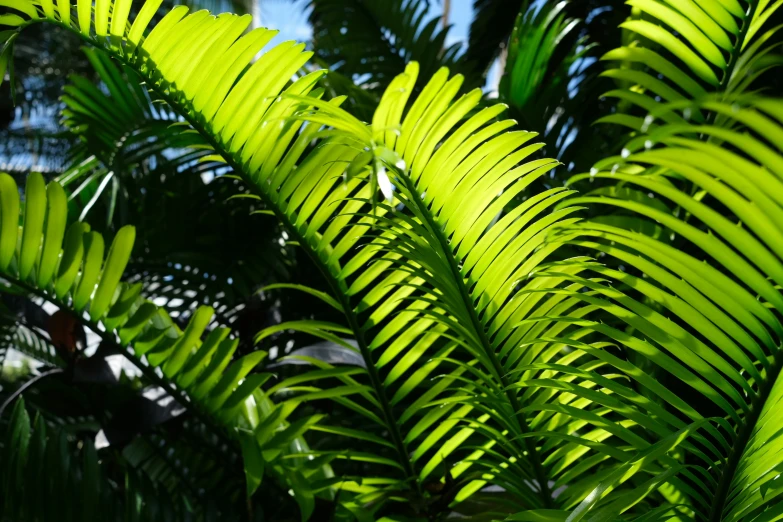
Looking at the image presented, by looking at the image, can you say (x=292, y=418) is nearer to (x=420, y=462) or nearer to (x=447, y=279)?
(x=420, y=462)

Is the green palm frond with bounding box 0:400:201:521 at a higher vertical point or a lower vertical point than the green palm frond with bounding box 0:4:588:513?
lower

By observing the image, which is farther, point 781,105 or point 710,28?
point 710,28

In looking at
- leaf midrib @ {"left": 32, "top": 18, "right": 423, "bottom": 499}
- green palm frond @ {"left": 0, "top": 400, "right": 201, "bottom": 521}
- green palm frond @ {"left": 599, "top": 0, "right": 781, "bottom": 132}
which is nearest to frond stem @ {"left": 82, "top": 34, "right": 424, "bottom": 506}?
leaf midrib @ {"left": 32, "top": 18, "right": 423, "bottom": 499}

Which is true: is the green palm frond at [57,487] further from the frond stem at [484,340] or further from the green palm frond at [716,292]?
the green palm frond at [716,292]

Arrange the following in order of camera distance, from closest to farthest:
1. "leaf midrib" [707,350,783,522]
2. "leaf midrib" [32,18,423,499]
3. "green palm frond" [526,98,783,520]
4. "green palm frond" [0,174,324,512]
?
1. "green palm frond" [526,98,783,520]
2. "leaf midrib" [707,350,783,522]
3. "leaf midrib" [32,18,423,499]
4. "green palm frond" [0,174,324,512]

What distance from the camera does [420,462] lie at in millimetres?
1271

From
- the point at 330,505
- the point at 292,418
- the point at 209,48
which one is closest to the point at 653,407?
the point at 330,505

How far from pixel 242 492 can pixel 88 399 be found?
417 millimetres

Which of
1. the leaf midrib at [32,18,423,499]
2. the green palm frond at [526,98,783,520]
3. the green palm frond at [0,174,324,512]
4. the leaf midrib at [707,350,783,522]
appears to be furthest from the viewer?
the green palm frond at [0,174,324,512]

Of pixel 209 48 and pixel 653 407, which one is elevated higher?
pixel 209 48

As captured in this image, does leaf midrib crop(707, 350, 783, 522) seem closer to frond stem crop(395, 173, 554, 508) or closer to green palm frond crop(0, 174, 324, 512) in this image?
frond stem crop(395, 173, 554, 508)

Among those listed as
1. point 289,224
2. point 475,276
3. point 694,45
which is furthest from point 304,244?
point 694,45

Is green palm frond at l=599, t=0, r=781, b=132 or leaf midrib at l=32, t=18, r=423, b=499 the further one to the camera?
green palm frond at l=599, t=0, r=781, b=132

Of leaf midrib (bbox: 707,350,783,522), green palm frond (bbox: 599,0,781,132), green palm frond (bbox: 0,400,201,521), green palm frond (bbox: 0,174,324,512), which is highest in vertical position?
green palm frond (bbox: 599,0,781,132)
